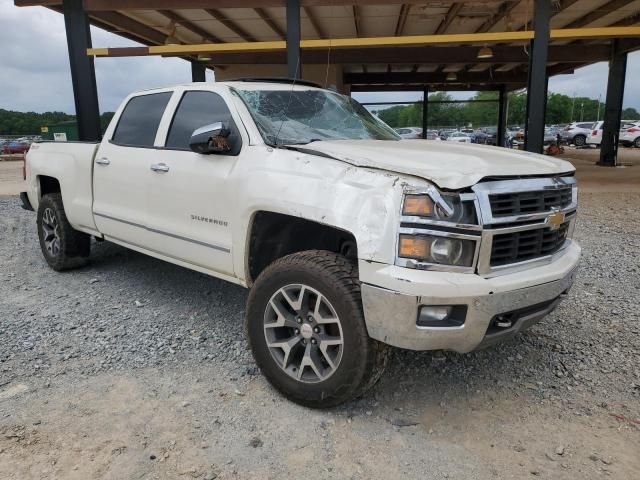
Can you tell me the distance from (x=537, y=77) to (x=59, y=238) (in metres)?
8.30

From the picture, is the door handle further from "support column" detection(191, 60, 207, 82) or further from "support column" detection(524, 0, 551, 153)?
"support column" detection(191, 60, 207, 82)

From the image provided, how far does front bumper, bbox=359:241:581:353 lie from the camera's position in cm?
251

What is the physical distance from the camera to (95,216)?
16.1ft

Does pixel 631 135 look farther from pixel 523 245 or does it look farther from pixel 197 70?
pixel 523 245

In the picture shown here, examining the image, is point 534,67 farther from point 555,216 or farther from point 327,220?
point 327,220

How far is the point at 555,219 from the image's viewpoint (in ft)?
9.68

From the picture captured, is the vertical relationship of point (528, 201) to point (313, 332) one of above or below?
above

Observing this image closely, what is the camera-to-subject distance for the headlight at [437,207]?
2537 mm

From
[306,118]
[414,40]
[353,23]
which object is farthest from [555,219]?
[353,23]

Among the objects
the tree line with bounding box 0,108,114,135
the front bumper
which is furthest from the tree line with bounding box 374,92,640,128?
the tree line with bounding box 0,108,114,135

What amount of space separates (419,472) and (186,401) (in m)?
1.42

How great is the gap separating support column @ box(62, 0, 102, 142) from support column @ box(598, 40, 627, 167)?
14956 mm

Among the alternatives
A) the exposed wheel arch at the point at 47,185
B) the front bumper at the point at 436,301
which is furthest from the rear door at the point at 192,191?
the exposed wheel arch at the point at 47,185

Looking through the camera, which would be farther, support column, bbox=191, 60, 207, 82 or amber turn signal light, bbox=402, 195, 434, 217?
support column, bbox=191, 60, 207, 82
